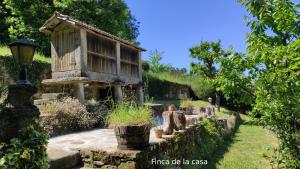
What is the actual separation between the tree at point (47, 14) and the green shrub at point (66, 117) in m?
10.0

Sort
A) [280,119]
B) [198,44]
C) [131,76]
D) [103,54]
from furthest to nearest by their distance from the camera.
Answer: [198,44], [131,76], [103,54], [280,119]

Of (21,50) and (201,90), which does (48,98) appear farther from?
(201,90)

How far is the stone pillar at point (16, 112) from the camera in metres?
3.58

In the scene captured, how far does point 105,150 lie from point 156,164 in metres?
1.05

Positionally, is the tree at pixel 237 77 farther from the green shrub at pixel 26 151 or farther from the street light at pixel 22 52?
the street light at pixel 22 52

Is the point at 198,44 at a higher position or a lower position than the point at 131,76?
higher

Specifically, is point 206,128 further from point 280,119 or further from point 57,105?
point 280,119

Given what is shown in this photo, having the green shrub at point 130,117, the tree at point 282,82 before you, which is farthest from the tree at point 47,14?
the tree at point 282,82

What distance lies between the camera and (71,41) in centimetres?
1068

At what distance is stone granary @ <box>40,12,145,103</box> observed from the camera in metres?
10.4

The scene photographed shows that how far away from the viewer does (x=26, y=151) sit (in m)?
3.47

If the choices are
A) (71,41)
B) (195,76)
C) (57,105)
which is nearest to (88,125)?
(57,105)

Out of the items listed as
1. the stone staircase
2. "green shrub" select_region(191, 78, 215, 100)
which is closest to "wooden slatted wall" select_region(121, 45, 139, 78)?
the stone staircase

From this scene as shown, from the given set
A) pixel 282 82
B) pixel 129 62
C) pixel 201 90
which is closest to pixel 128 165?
pixel 282 82
